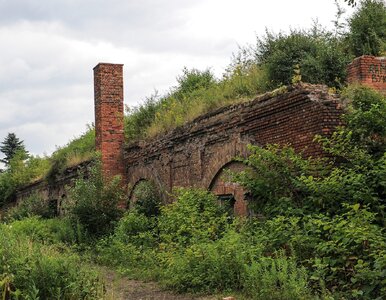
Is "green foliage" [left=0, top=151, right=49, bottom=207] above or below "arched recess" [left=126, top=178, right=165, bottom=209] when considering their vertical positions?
above

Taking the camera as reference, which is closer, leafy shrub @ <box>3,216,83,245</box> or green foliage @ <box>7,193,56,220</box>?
leafy shrub @ <box>3,216,83,245</box>

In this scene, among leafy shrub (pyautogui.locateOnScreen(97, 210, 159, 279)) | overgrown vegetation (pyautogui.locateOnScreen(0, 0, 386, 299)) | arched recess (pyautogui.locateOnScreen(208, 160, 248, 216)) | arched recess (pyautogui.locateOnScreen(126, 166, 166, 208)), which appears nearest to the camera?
overgrown vegetation (pyautogui.locateOnScreen(0, 0, 386, 299))

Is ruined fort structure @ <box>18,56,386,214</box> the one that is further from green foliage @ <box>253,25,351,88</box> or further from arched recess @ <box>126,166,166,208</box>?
green foliage @ <box>253,25,351,88</box>

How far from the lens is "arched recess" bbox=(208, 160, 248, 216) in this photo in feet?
40.3

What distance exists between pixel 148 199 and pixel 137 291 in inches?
256

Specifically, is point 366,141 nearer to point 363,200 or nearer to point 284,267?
point 363,200

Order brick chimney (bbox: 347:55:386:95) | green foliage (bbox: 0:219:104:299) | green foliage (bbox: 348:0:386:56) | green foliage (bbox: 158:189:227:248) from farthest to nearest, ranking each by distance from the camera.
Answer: green foliage (bbox: 348:0:386:56) → brick chimney (bbox: 347:55:386:95) → green foliage (bbox: 158:189:227:248) → green foliage (bbox: 0:219:104:299)

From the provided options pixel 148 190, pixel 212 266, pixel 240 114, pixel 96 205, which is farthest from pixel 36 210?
pixel 212 266

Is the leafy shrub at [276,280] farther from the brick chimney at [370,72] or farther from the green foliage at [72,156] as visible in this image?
the green foliage at [72,156]

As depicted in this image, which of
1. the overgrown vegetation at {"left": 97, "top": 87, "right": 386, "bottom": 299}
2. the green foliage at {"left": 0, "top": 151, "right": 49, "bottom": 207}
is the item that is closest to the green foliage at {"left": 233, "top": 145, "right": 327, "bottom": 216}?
the overgrown vegetation at {"left": 97, "top": 87, "right": 386, "bottom": 299}

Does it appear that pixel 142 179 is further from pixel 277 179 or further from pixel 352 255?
pixel 352 255

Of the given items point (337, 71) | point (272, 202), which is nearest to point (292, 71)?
point (337, 71)

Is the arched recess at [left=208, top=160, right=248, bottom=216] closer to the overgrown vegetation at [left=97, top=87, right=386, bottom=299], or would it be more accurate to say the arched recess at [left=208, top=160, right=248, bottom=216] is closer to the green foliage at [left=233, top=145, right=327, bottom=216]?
the overgrown vegetation at [left=97, top=87, right=386, bottom=299]

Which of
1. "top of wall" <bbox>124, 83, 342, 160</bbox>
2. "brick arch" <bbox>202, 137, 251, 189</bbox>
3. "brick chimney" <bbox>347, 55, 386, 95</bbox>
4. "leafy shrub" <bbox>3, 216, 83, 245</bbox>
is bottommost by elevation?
"leafy shrub" <bbox>3, 216, 83, 245</bbox>
